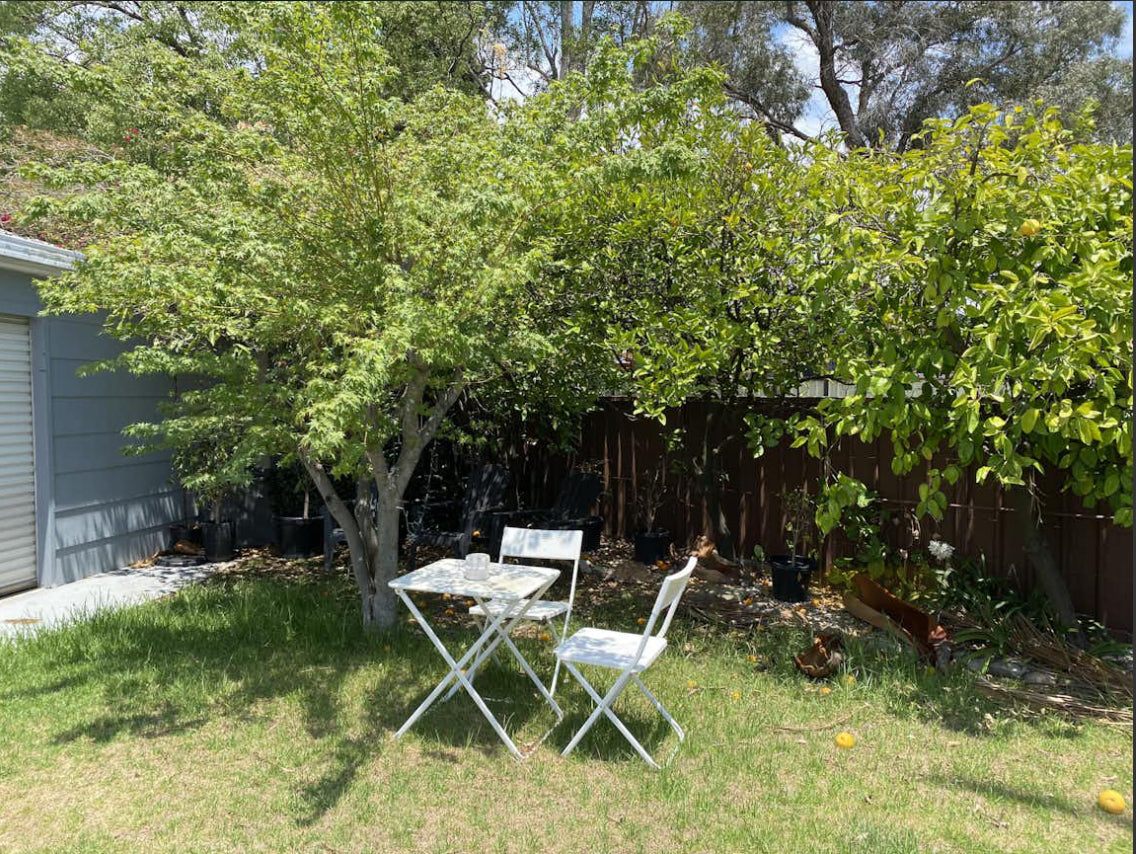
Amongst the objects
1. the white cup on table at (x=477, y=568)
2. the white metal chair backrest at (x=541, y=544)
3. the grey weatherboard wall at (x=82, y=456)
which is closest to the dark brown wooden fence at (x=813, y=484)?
the white metal chair backrest at (x=541, y=544)

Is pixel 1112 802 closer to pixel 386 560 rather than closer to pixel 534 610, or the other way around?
pixel 534 610

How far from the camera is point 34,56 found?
4395 millimetres

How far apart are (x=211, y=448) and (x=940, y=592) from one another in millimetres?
6371

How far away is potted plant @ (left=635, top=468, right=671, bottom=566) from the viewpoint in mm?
7602

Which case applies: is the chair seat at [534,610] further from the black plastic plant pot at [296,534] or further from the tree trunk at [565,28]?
the tree trunk at [565,28]

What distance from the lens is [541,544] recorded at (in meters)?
4.85

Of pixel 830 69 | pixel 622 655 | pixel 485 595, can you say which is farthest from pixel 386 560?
pixel 830 69

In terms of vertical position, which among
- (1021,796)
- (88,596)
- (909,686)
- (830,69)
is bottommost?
(1021,796)

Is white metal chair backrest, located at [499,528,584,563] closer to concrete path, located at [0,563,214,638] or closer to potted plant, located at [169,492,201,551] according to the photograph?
concrete path, located at [0,563,214,638]

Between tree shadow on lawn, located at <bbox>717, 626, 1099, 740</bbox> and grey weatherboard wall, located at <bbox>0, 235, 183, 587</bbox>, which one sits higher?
grey weatherboard wall, located at <bbox>0, 235, 183, 587</bbox>

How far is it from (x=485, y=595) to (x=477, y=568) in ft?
0.94

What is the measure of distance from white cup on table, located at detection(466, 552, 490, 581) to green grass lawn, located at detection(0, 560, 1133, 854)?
2.24 ft

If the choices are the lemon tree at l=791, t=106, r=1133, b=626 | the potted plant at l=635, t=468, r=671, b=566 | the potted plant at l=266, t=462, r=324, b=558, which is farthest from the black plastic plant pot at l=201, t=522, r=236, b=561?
the lemon tree at l=791, t=106, r=1133, b=626

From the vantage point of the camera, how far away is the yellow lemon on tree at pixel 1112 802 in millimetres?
3109
